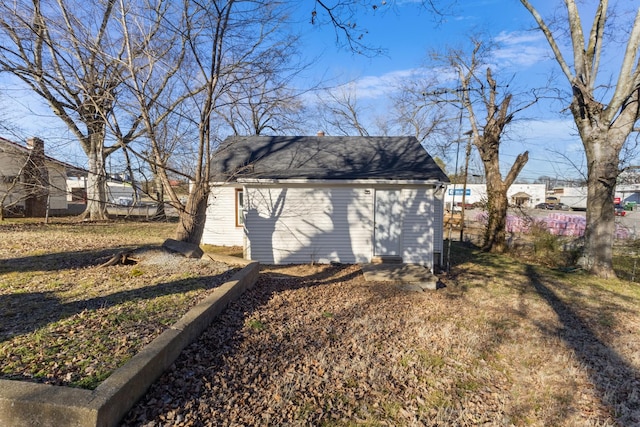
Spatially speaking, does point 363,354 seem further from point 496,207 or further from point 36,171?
point 496,207

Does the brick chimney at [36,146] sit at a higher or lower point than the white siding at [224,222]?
higher

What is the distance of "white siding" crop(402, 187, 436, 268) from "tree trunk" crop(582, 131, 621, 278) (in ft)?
15.2

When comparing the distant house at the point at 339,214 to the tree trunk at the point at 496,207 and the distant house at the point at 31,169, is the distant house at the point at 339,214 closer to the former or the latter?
the distant house at the point at 31,169

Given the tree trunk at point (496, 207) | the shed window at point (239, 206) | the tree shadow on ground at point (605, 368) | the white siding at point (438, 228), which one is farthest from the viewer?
the tree trunk at point (496, 207)

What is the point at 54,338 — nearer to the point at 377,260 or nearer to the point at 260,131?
the point at 377,260

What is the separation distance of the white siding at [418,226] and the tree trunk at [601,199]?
15.2 feet

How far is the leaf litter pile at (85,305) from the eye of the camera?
2688 millimetres

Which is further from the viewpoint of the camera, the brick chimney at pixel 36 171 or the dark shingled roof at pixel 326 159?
the dark shingled roof at pixel 326 159

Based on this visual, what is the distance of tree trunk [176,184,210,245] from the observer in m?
7.36

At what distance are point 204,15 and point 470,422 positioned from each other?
7.83m

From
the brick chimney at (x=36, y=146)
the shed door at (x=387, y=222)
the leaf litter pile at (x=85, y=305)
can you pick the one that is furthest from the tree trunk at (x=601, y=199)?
the brick chimney at (x=36, y=146)

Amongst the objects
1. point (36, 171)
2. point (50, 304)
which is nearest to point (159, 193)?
point (36, 171)

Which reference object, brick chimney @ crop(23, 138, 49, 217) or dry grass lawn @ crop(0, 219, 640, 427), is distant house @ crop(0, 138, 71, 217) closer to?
brick chimney @ crop(23, 138, 49, 217)

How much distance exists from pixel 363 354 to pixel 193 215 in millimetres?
4982
